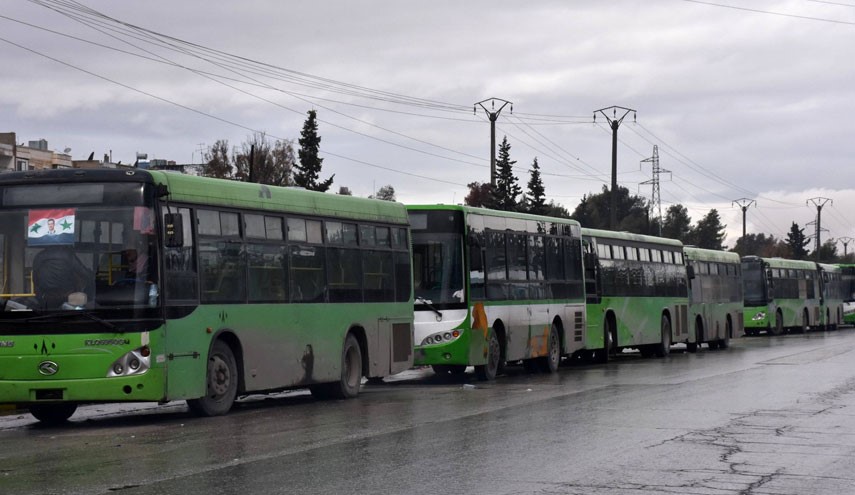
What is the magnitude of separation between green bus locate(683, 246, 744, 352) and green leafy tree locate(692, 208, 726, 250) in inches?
5076

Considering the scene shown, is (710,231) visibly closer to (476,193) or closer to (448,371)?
(476,193)

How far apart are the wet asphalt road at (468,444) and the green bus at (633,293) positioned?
11.2 metres

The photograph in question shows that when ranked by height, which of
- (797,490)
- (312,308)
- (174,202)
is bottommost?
(797,490)

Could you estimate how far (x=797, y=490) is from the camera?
10172 mm

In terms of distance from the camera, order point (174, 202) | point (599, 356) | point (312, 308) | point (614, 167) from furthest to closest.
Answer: point (614, 167) → point (599, 356) → point (312, 308) → point (174, 202)

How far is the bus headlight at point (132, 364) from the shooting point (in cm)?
1560

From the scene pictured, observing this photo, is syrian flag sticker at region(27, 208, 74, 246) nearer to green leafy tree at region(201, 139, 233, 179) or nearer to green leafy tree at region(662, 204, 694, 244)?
green leafy tree at region(201, 139, 233, 179)

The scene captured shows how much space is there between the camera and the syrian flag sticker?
1577cm

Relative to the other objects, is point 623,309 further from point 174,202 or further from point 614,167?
point 614,167

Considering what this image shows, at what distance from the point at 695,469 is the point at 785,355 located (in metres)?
24.9

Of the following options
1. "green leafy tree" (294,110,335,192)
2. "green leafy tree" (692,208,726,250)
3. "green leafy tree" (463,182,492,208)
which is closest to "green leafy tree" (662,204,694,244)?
"green leafy tree" (692,208,726,250)

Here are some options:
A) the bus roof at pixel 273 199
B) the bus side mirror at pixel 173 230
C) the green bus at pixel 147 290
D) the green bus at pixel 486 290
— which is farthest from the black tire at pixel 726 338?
the bus side mirror at pixel 173 230

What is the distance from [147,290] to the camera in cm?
1579

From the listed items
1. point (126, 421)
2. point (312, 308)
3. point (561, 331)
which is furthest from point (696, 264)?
point (126, 421)
